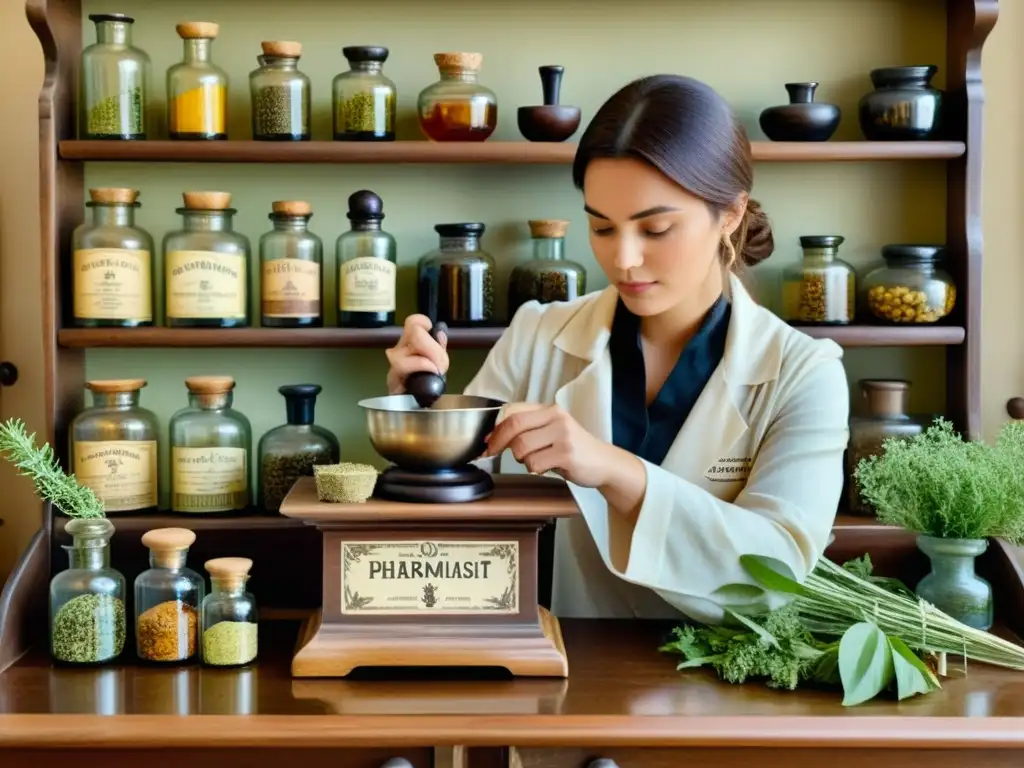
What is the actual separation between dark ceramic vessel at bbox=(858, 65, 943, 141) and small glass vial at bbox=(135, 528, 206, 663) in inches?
52.6

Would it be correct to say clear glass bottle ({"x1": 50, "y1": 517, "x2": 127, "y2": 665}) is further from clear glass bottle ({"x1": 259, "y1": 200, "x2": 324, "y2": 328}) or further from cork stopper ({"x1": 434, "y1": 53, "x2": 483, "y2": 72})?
cork stopper ({"x1": 434, "y1": 53, "x2": 483, "y2": 72})

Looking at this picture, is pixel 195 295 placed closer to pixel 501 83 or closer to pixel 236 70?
pixel 236 70

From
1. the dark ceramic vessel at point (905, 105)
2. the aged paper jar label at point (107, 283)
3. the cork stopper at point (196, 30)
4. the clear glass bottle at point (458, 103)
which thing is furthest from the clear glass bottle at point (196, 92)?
the dark ceramic vessel at point (905, 105)

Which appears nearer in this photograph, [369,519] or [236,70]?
[369,519]

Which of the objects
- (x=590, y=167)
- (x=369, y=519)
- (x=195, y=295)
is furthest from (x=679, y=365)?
(x=195, y=295)

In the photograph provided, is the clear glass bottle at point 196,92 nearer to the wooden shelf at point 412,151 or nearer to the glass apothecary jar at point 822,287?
the wooden shelf at point 412,151

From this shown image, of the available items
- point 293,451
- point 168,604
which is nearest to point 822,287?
point 293,451

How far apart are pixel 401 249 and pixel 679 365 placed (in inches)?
24.6

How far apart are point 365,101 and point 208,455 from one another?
2.14 feet

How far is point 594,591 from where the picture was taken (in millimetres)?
1902

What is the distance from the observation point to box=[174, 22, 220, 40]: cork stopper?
78.1 inches

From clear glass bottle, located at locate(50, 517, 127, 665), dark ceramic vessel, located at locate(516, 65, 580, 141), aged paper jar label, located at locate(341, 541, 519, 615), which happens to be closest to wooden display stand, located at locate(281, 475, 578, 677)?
aged paper jar label, located at locate(341, 541, 519, 615)

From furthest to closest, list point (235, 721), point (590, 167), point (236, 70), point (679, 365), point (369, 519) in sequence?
point (236, 70)
point (679, 365)
point (590, 167)
point (369, 519)
point (235, 721)

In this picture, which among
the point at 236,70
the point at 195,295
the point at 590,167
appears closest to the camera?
the point at 590,167
